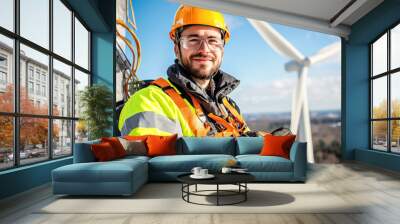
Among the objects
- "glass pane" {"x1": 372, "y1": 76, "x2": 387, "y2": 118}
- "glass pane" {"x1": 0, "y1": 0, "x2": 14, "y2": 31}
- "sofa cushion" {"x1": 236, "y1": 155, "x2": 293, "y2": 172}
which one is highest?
"glass pane" {"x1": 0, "y1": 0, "x2": 14, "y2": 31}

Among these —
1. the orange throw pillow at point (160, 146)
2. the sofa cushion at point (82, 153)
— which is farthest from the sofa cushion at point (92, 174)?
the orange throw pillow at point (160, 146)

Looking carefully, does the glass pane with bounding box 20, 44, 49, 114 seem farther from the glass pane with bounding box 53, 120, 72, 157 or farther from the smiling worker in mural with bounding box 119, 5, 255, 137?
the smiling worker in mural with bounding box 119, 5, 255, 137

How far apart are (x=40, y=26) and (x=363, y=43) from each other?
6802mm

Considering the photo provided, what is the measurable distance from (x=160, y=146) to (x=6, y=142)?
7.25 ft

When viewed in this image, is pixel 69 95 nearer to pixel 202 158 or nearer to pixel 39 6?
pixel 39 6

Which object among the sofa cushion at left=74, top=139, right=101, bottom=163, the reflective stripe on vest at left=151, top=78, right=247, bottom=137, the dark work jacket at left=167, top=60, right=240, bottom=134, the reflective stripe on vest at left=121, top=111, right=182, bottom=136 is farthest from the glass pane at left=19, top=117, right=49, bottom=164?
the dark work jacket at left=167, top=60, right=240, bottom=134

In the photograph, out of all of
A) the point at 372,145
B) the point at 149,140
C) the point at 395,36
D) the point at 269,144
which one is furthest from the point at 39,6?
the point at 372,145

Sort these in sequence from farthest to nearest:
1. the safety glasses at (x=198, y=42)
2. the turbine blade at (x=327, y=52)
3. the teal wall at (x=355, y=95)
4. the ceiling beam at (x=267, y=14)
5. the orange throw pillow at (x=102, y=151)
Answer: the turbine blade at (x=327, y=52)
the teal wall at (x=355, y=95)
the safety glasses at (x=198, y=42)
the ceiling beam at (x=267, y=14)
the orange throw pillow at (x=102, y=151)

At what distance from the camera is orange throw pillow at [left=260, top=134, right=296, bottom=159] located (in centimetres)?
566

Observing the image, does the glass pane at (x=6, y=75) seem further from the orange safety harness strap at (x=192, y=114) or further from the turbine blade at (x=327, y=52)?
the turbine blade at (x=327, y=52)

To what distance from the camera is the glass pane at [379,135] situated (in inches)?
306

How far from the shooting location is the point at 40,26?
5426mm

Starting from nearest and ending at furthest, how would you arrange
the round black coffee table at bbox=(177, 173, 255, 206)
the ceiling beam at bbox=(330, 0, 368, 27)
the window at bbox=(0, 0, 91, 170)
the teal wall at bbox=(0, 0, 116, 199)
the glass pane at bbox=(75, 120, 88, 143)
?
the round black coffee table at bbox=(177, 173, 255, 206) < the window at bbox=(0, 0, 91, 170) < the teal wall at bbox=(0, 0, 116, 199) < the ceiling beam at bbox=(330, 0, 368, 27) < the glass pane at bbox=(75, 120, 88, 143)

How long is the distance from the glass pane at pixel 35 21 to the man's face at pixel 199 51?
3.24 metres
